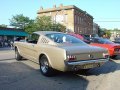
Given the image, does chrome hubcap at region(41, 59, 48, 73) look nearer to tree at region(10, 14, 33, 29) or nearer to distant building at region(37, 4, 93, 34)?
distant building at region(37, 4, 93, 34)

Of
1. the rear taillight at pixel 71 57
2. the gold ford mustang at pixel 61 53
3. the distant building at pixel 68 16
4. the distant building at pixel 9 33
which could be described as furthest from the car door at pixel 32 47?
the distant building at pixel 68 16

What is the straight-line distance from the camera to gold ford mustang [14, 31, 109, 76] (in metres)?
6.72

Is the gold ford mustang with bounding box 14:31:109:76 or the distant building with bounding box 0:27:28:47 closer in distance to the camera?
the gold ford mustang with bounding box 14:31:109:76

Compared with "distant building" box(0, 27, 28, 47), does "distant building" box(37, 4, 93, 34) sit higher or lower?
higher

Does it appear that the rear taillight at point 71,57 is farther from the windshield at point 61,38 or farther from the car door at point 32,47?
the car door at point 32,47

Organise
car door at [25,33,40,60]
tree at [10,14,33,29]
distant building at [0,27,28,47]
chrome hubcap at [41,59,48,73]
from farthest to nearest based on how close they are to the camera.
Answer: tree at [10,14,33,29]
distant building at [0,27,28,47]
car door at [25,33,40,60]
chrome hubcap at [41,59,48,73]

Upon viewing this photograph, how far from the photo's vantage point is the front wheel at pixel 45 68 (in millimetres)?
7496

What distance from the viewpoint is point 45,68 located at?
773cm

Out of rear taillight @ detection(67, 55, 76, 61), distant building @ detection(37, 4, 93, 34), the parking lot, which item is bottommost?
the parking lot

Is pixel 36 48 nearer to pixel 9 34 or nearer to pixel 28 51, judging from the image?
pixel 28 51

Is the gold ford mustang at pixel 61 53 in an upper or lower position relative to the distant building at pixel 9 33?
lower

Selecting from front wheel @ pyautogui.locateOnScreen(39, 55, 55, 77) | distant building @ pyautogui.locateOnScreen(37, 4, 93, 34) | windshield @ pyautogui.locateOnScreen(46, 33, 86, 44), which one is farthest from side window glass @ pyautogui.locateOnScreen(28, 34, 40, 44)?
distant building @ pyautogui.locateOnScreen(37, 4, 93, 34)

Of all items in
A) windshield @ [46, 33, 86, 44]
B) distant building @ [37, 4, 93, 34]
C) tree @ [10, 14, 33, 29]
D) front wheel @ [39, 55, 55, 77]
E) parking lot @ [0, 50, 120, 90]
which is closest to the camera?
parking lot @ [0, 50, 120, 90]

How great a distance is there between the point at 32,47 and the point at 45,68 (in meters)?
1.33
